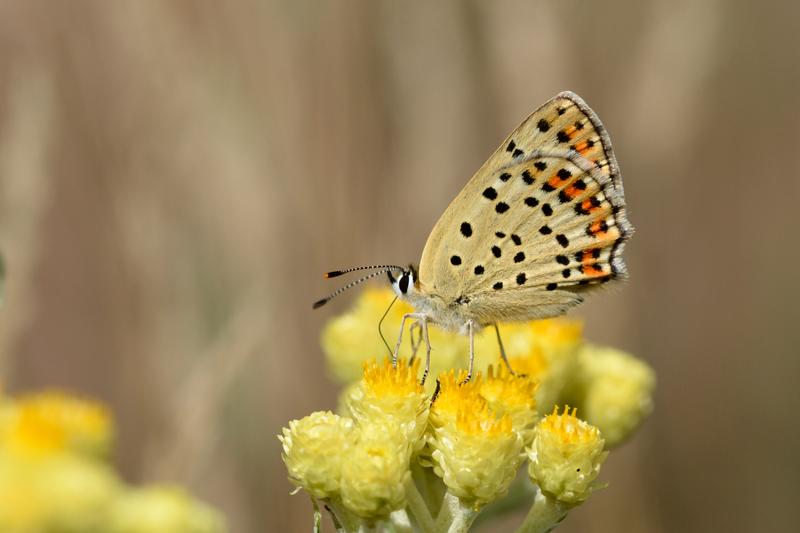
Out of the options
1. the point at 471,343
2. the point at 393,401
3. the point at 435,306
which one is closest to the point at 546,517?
the point at 393,401

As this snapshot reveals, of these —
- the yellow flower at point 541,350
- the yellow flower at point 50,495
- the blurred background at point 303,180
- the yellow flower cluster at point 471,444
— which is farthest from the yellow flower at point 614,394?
the yellow flower at point 50,495

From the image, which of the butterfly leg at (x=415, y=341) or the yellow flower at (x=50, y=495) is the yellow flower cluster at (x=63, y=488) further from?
the butterfly leg at (x=415, y=341)

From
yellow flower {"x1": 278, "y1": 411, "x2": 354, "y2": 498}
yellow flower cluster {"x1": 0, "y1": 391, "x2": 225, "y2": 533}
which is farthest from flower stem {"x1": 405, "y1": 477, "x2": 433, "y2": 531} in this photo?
yellow flower cluster {"x1": 0, "y1": 391, "x2": 225, "y2": 533}

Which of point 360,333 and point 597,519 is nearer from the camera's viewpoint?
point 360,333

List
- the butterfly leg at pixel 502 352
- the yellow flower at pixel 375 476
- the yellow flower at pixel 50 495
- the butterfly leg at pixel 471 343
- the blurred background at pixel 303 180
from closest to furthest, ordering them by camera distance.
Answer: the yellow flower at pixel 50 495 < the yellow flower at pixel 375 476 < the butterfly leg at pixel 502 352 < the butterfly leg at pixel 471 343 < the blurred background at pixel 303 180

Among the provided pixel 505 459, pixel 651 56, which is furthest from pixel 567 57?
pixel 505 459

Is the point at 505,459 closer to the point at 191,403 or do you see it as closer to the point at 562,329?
the point at 562,329
